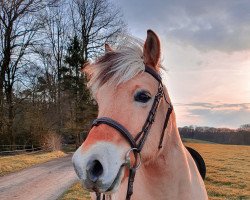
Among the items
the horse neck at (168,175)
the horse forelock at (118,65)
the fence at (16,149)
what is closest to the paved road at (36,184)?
the horse neck at (168,175)

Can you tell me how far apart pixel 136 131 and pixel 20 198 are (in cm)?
1039

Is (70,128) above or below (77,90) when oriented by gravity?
below

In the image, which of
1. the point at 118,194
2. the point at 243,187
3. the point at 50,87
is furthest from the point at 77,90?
the point at 118,194

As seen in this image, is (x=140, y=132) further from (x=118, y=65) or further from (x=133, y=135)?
(x=118, y=65)

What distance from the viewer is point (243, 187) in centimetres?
1442

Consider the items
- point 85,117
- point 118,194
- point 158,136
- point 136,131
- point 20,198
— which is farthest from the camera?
point 85,117

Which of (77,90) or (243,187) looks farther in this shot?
(77,90)

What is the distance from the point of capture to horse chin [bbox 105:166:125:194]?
2.38 metres

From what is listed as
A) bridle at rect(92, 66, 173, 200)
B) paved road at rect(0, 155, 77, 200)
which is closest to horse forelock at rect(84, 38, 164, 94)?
bridle at rect(92, 66, 173, 200)

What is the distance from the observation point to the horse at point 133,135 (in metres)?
2.38

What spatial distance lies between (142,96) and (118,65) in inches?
12.8

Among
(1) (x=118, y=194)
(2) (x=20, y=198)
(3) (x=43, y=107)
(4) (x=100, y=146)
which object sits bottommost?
(2) (x=20, y=198)

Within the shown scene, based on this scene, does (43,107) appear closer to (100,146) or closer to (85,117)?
(85,117)

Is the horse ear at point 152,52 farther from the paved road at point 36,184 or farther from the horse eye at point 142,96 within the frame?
the paved road at point 36,184
